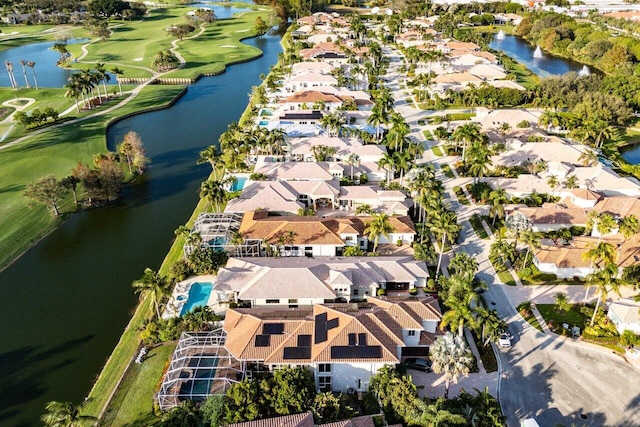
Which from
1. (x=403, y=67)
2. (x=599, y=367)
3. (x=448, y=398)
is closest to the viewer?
(x=448, y=398)

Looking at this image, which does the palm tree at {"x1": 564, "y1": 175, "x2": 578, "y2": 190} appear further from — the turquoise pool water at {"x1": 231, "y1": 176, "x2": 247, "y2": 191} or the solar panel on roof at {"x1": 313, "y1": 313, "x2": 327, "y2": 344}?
the turquoise pool water at {"x1": 231, "y1": 176, "x2": 247, "y2": 191}

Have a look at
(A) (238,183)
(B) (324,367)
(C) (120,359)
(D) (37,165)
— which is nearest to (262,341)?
(B) (324,367)

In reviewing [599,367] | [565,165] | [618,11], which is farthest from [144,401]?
→ [618,11]

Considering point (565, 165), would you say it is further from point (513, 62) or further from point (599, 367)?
point (513, 62)

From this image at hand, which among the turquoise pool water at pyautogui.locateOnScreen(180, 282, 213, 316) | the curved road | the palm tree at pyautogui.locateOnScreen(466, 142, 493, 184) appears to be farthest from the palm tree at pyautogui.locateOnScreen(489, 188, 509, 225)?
the turquoise pool water at pyautogui.locateOnScreen(180, 282, 213, 316)

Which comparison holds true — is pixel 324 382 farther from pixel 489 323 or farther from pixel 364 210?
pixel 364 210

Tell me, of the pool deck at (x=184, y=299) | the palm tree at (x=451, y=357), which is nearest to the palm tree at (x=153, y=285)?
the pool deck at (x=184, y=299)
